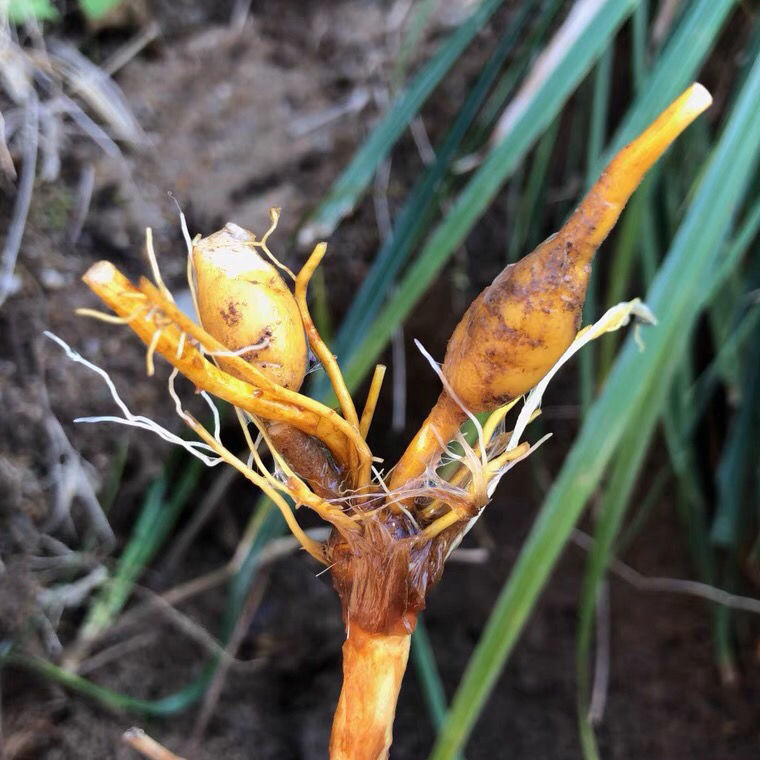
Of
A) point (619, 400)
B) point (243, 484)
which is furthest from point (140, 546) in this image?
point (619, 400)

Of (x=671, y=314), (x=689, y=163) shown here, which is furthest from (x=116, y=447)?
(x=689, y=163)

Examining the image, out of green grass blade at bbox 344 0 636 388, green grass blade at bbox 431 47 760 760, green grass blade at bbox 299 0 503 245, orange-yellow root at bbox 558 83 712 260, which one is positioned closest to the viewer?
orange-yellow root at bbox 558 83 712 260

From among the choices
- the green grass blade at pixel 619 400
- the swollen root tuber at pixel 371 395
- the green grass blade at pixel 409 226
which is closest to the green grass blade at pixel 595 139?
the green grass blade at pixel 409 226

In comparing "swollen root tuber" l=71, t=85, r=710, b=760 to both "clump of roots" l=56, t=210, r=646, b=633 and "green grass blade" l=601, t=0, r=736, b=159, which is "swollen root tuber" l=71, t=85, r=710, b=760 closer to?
"clump of roots" l=56, t=210, r=646, b=633

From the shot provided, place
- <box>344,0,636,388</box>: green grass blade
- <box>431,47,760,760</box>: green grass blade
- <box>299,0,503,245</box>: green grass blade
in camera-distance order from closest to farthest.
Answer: <box>431,47,760,760</box>: green grass blade, <box>344,0,636,388</box>: green grass blade, <box>299,0,503,245</box>: green grass blade

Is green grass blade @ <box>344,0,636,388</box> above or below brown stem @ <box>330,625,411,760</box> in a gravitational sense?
above

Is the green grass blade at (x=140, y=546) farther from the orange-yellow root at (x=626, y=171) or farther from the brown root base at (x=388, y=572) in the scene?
the orange-yellow root at (x=626, y=171)

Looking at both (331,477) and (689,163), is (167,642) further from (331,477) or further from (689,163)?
(689,163)

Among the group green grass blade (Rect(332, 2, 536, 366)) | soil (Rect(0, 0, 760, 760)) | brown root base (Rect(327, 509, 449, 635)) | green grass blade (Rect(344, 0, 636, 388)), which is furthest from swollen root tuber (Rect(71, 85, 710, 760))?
soil (Rect(0, 0, 760, 760))
